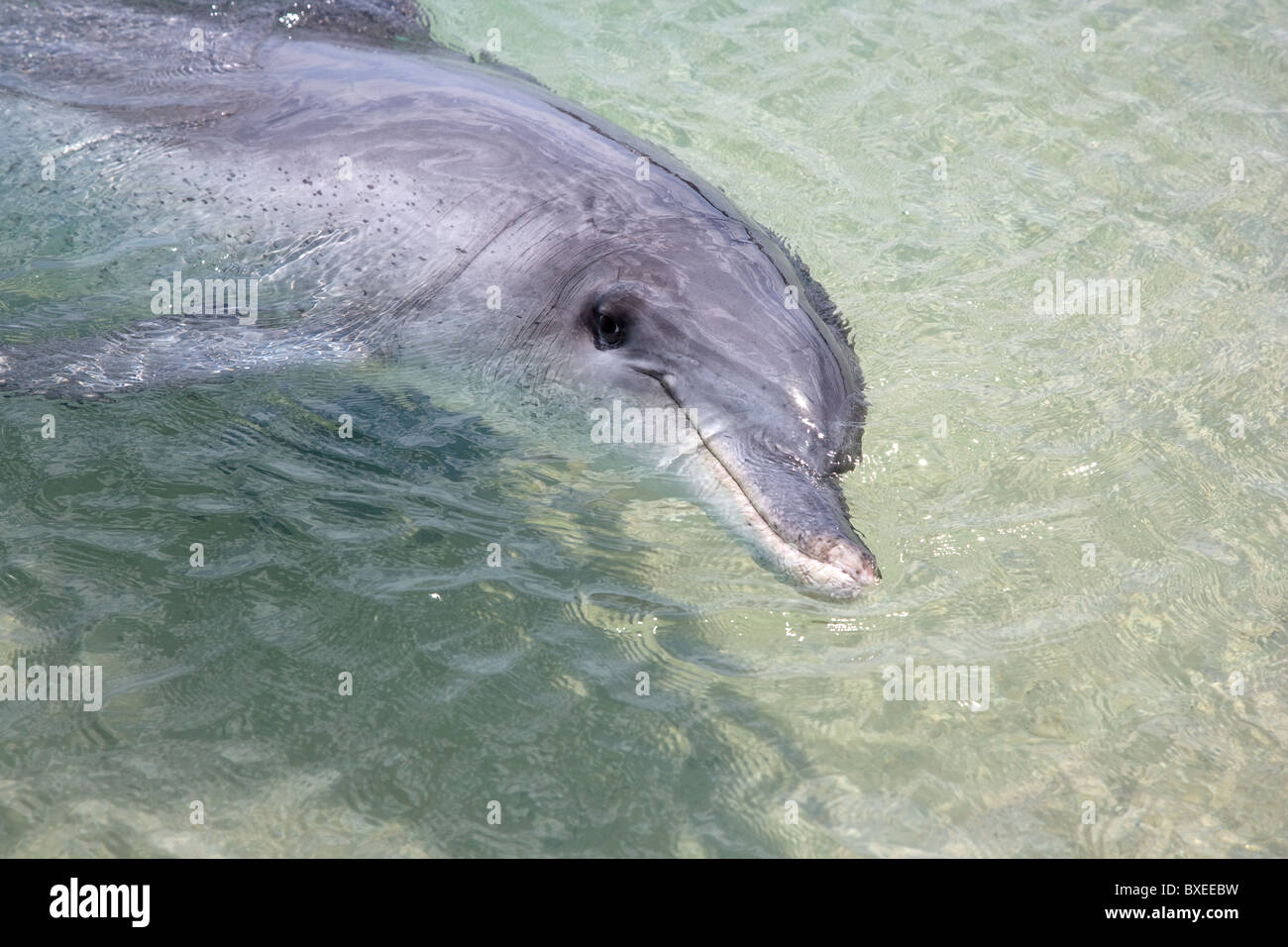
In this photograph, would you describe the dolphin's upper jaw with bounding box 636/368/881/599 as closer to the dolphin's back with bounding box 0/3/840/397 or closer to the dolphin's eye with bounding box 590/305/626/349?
the dolphin's eye with bounding box 590/305/626/349

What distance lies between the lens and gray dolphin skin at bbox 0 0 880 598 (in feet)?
17.1

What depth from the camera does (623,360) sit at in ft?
18.0

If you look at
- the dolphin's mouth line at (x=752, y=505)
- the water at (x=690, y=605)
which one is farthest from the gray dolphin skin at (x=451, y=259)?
the water at (x=690, y=605)

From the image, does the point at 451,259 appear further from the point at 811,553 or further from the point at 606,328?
the point at 811,553

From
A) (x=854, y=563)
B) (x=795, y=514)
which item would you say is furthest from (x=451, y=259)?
(x=854, y=563)

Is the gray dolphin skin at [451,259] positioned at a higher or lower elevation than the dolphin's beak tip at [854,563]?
higher

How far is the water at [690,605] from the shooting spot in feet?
14.6

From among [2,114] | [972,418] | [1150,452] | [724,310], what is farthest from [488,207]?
[1150,452]

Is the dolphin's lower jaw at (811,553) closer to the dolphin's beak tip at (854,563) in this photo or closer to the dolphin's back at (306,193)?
the dolphin's beak tip at (854,563)

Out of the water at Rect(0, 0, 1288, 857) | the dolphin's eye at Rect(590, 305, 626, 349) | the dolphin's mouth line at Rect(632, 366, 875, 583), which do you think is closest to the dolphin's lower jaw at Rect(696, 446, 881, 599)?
the dolphin's mouth line at Rect(632, 366, 875, 583)

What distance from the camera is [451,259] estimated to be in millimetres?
5953

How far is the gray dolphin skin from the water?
318mm

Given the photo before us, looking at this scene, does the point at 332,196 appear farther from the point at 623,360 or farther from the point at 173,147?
the point at 623,360

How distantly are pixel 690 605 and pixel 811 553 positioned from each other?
90cm
